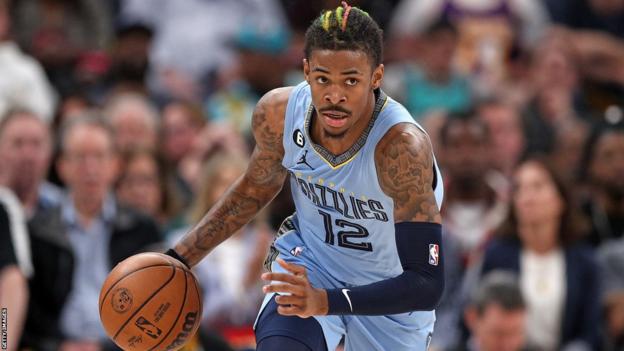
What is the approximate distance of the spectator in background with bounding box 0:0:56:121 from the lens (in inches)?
410

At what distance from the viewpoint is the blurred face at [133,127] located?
1040 cm

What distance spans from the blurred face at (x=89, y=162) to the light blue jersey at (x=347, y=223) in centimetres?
315

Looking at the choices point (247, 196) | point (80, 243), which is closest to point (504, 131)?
point (80, 243)

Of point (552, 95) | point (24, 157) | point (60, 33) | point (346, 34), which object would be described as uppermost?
point (346, 34)

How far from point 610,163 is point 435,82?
7.94 ft

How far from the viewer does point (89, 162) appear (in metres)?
8.95

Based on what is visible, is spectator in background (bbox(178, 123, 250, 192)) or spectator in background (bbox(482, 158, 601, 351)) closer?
spectator in background (bbox(482, 158, 601, 351))

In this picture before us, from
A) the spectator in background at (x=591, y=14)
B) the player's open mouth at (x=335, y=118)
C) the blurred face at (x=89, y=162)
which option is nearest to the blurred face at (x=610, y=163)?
the spectator in background at (x=591, y=14)

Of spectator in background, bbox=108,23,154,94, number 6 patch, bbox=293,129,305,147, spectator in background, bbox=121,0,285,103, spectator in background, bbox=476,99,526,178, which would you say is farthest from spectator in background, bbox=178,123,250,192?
number 6 patch, bbox=293,129,305,147

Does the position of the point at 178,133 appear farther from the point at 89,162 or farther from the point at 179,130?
the point at 89,162

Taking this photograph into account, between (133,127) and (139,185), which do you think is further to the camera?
(133,127)

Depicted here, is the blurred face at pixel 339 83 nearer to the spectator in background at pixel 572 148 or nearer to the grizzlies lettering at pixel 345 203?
the grizzlies lettering at pixel 345 203

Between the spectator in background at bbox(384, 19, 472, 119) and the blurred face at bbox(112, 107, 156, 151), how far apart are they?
2.56m

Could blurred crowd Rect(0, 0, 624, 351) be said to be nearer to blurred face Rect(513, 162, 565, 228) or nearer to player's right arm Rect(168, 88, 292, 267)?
blurred face Rect(513, 162, 565, 228)
